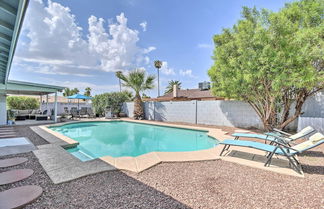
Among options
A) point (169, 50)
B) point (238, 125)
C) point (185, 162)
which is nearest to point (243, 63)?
point (238, 125)

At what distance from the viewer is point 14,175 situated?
3344 mm

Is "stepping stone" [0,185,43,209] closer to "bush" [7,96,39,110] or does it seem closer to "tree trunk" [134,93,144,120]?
"tree trunk" [134,93,144,120]

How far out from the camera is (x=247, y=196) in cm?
269

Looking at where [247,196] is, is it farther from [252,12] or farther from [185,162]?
[252,12]

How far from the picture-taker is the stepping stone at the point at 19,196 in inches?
93.6

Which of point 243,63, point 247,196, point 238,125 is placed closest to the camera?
point 247,196

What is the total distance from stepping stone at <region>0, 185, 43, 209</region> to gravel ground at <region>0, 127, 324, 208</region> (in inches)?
4.5

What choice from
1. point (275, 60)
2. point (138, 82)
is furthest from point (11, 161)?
point (138, 82)

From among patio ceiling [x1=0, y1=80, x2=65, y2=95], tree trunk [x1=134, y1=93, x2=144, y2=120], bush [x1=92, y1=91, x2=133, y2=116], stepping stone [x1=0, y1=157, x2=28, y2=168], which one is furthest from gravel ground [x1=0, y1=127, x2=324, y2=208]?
bush [x1=92, y1=91, x2=133, y2=116]

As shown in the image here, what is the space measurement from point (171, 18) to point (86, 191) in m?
13.5

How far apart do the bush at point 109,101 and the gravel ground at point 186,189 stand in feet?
45.3

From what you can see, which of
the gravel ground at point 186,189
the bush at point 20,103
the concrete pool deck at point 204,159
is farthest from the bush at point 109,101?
the gravel ground at point 186,189

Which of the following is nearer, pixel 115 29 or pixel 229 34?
pixel 229 34

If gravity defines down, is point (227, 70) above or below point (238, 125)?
above
